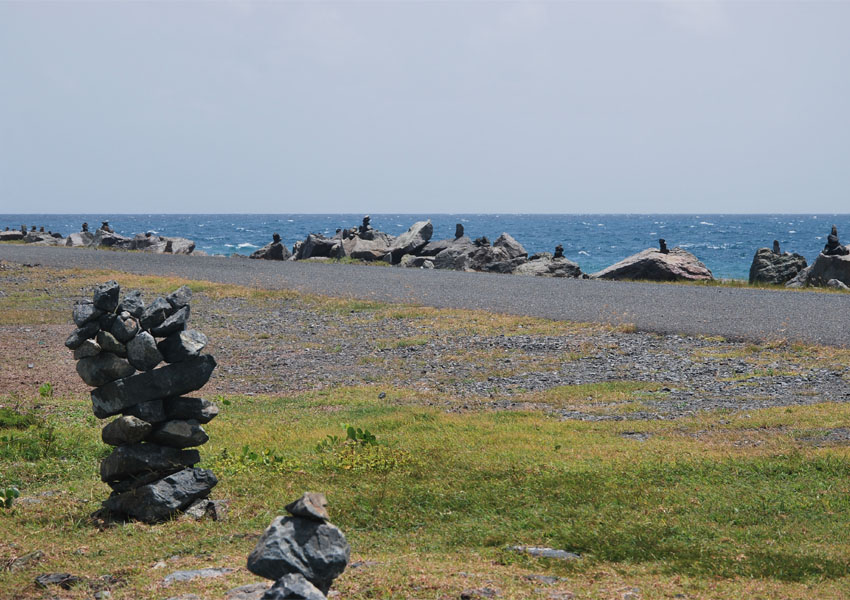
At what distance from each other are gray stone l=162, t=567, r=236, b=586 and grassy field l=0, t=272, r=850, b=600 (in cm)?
10

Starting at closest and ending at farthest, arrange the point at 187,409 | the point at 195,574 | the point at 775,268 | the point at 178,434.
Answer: the point at 195,574 < the point at 178,434 < the point at 187,409 < the point at 775,268

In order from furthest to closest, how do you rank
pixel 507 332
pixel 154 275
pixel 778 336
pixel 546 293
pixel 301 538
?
pixel 154 275, pixel 546 293, pixel 507 332, pixel 778 336, pixel 301 538

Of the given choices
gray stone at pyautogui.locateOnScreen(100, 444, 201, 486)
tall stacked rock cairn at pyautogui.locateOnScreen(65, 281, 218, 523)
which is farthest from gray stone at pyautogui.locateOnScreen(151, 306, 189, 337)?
gray stone at pyautogui.locateOnScreen(100, 444, 201, 486)

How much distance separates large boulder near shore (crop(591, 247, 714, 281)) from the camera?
102ft

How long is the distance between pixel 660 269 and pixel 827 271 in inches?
234

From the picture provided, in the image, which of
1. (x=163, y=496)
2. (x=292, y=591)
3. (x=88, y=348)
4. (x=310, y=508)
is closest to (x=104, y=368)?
(x=88, y=348)

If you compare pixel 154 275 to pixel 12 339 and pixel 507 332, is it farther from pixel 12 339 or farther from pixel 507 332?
pixel 507 332

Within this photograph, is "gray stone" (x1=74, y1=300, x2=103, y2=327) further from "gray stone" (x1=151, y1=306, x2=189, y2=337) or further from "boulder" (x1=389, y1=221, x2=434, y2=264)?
"boulder" (x1=389, y1=221, x2=434, y2=264)

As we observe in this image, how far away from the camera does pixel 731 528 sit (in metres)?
6.96

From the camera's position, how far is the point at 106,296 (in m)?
7.60

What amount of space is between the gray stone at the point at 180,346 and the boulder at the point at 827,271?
2576 centimetres

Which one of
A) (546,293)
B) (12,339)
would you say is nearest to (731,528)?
(12,339)

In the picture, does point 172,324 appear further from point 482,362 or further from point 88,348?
point 482,362

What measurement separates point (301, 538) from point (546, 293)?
70.2 ft
